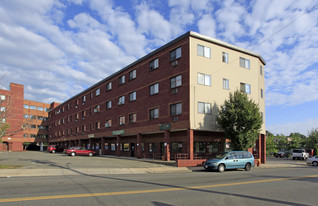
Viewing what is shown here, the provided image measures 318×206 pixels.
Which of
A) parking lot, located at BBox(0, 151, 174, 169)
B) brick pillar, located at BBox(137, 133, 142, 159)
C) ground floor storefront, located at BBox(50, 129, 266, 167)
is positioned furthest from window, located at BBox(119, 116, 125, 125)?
parking lot, located at BBox(0, 151, 174, 169)

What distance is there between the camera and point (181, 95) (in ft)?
87.0

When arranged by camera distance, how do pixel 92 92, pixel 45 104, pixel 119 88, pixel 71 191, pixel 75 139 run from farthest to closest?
pixel 45 104 → pixel 75 139 → pixel 92 92 → pixel 119 88 → pixel 71 191

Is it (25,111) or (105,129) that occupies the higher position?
(25,111)

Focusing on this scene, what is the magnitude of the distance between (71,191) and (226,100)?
72.2ft

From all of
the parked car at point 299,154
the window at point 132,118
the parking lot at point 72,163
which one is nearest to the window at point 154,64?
the window at point 132,118

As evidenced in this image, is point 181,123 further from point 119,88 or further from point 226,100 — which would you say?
point 119,88

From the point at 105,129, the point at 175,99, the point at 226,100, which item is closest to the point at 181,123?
the point at 175,99

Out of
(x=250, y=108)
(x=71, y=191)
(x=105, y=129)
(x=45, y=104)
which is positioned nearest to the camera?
(x=71, y=191)

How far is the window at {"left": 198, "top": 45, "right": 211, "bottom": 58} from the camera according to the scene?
1064 inches

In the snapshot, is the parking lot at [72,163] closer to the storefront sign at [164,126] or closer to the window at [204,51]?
the storefront sign at [164,126]

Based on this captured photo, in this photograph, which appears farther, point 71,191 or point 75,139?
point 75,139

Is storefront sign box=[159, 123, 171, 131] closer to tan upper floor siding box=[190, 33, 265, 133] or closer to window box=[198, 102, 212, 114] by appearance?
tan upper floor siding box=[190, 33, 265, 133]

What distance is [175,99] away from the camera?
27391 mm

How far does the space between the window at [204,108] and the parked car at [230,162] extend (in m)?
6.64
